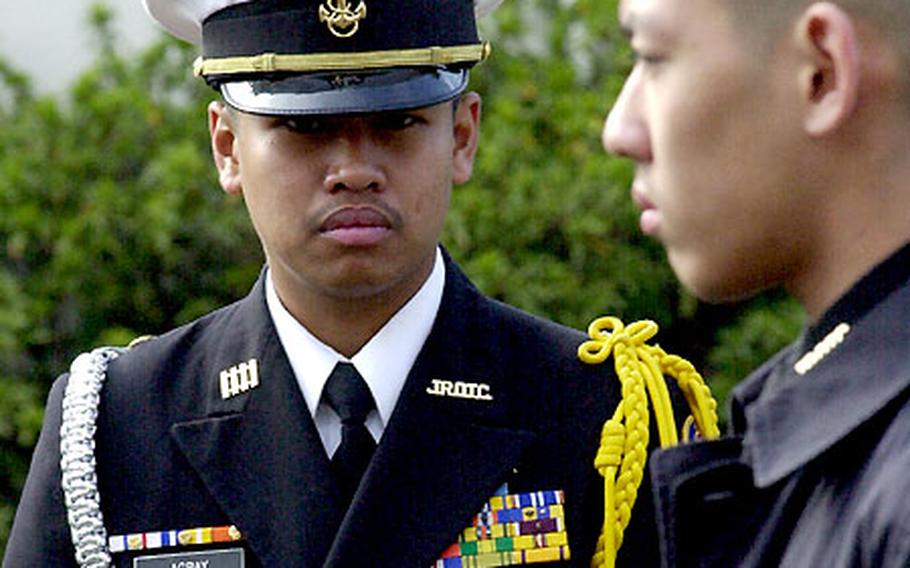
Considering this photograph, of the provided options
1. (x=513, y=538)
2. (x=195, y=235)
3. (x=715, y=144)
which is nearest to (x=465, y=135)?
(x=513, y=538)

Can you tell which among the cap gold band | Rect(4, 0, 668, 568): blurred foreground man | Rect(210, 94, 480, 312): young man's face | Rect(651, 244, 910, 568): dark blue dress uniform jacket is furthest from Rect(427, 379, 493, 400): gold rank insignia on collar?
Rect(651, 244, 910, 568): dark blue dress uniform jacket

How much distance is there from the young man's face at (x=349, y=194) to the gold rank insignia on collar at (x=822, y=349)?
1107 mm

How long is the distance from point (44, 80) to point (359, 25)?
3371 millimetres

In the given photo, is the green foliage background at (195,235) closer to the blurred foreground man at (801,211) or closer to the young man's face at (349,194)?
the young man's face at (349,194)

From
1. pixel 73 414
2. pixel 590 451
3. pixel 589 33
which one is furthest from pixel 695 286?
pixel 589 33

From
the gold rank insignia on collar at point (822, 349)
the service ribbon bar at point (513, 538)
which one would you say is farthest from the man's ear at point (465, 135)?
the gold rank insignia on collar at point (822, 349)

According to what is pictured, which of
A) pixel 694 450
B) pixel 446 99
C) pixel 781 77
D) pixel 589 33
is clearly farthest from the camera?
pixel 589 33

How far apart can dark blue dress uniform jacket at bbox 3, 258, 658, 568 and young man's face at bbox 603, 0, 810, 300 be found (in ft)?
3.71

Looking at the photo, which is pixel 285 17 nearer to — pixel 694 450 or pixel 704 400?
pixel 704 400

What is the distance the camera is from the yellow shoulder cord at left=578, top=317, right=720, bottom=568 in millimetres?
3080

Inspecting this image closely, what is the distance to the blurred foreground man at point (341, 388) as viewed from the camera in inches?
120

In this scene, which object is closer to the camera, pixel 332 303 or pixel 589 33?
pixel 332 303

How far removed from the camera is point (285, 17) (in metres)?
3.17

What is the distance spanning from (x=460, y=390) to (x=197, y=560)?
0.47 m
